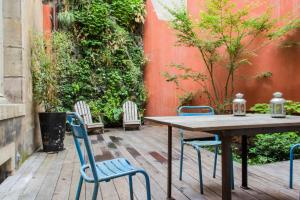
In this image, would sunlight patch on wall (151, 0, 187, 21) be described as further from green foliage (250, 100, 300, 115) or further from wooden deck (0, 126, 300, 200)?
wooden deck (0, 126, 300, 200)

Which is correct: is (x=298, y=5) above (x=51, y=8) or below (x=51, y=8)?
below

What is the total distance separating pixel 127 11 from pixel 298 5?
13.9ft

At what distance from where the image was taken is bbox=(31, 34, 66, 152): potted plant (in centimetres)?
444

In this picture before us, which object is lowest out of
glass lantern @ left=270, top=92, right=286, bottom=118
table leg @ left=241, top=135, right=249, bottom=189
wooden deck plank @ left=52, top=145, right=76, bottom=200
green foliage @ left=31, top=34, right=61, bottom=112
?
wooden deck plank @ left=52, top=145, right=76, bottom=200

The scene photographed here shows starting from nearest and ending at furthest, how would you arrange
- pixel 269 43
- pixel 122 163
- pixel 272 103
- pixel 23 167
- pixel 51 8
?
pixel 122 163 < pixel 272 103 < pixel 23 167 < pixel 269 43 < pixel 51 8

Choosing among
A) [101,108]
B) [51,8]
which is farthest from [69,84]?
[51,8]

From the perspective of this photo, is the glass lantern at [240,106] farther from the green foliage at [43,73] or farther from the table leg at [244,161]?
the green foliage at [43,73]

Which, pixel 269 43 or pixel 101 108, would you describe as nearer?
pixel 269 43

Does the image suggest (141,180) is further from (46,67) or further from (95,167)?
(46,67)

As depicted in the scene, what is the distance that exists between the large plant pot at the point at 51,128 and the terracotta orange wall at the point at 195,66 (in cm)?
341

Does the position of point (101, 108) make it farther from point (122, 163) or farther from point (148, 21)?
point (122, 163)

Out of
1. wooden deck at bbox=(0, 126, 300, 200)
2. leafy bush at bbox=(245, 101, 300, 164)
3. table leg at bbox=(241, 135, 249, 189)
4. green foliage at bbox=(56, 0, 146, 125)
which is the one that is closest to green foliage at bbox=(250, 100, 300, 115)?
leafy bush at bbox=(245, 101, 300, 164)

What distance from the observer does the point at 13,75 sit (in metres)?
3.74

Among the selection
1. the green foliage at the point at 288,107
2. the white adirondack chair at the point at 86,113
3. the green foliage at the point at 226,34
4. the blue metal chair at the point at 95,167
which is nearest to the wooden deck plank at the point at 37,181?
the blue metal chair at the point at 95,167
